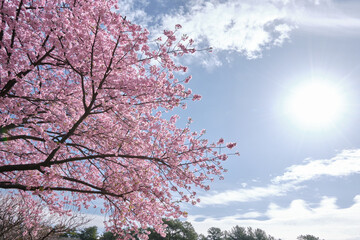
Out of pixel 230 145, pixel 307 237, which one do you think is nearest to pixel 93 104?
pixel 230 145

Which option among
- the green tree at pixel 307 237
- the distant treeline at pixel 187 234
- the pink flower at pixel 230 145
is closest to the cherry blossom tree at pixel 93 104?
the pink flower at pixel 230 145

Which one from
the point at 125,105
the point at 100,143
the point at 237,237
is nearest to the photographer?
the point at 125,105

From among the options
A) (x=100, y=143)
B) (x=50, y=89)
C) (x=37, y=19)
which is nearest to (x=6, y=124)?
(x=50, y=89)

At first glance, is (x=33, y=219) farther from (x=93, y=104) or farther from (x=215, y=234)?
(x=215, y=234)

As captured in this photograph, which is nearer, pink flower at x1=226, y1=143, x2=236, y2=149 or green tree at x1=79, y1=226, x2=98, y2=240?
pink flower at x1=226, y1=143, x2=236, y2=149

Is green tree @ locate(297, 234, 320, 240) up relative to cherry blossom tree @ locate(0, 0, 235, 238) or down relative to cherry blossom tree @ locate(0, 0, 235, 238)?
down

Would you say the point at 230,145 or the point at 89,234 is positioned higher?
the point at 230,145

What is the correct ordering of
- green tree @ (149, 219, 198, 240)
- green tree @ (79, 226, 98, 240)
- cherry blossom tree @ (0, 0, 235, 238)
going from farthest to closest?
green tree @ (79, 226, 98, 240) → green tree @ (149, 219, 198, 240) → cherry blossom tree @ (0, 0, 235, 238)

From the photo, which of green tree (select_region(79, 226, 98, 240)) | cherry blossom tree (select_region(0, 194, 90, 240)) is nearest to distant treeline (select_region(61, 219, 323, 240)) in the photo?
green tree (select_region(79, 226, 98, 240))

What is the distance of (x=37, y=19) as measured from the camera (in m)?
6.71

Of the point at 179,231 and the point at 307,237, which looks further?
the point at 307,237

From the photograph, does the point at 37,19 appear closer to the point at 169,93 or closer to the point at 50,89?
the point at 50,89

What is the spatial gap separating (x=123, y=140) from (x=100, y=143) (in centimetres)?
124

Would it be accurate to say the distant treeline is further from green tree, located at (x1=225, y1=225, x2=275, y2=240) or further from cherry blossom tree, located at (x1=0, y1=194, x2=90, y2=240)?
cherry blossom tree, located at (x1=0, y1=194, x2=90, y2=240)
